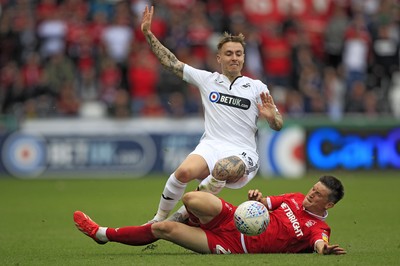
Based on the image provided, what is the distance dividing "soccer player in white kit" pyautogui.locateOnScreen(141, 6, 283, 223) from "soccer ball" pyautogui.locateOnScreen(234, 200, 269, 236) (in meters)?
1.10

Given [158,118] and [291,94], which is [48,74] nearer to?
[158,118]

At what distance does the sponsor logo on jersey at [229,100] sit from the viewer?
34.2 ft

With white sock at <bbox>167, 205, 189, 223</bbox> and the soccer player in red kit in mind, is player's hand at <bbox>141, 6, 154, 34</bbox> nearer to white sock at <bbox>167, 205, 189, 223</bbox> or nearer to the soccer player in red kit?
white sock at <bbox>167, 205, 189, 223</bbox>

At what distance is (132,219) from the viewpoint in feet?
44.5

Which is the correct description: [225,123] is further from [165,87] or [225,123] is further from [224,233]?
[165,87]

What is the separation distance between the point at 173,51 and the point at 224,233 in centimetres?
1348

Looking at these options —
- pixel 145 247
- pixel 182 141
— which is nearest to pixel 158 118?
pixel 182 141

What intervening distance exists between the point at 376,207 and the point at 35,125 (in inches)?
367

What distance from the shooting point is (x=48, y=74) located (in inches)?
875

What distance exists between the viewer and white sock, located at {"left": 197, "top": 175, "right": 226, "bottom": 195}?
32.9 ft

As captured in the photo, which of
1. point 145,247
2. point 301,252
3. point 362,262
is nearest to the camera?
point 362,262

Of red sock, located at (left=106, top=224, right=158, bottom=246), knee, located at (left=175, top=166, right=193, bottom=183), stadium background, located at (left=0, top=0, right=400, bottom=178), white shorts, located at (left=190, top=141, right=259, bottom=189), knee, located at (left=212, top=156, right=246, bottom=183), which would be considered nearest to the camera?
red sock, located at (left=106, top=224, right=158, bottom=246)

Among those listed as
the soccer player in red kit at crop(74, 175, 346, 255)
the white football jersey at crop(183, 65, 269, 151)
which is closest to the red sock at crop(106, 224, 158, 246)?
the soccer player in red kit at crop(74, 175, 346, 255)

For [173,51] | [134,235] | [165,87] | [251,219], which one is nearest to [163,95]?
[165,87]
